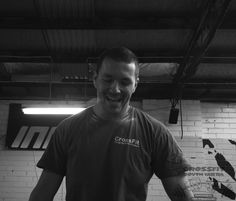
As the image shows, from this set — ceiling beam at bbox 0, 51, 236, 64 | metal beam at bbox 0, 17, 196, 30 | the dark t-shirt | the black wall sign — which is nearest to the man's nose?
the dark t-shirt

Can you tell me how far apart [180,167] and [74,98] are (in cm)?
589

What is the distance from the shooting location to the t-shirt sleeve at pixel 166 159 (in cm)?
117

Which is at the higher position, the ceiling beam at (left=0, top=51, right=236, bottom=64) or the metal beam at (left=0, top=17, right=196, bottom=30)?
the metal beam at (left=0, top=17, right=196, bottom=30)

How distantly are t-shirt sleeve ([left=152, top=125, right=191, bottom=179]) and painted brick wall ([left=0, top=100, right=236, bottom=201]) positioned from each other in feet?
17.5

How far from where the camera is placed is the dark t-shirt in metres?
1.10

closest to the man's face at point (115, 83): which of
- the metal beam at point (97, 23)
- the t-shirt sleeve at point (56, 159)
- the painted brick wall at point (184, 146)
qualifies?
the t-shirt sleeve at point (56, 159)

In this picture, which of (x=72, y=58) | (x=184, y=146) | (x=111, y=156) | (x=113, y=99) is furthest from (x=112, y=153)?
(x=184, y=146)

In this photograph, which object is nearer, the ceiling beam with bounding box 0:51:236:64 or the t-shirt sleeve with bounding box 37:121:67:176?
the t-shirt sleeve with bounding box 37:121:67:176

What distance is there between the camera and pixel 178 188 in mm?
1179

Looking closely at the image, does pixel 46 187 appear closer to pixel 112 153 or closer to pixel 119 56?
pixel 112 153

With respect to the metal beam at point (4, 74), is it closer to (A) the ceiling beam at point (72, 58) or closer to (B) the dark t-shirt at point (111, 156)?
(A) the ceiling beam at point (72, 58)

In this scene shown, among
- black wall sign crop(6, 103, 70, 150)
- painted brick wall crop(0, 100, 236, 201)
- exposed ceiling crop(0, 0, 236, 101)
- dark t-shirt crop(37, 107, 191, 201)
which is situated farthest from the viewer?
black wall sign crop(6, 103, 70, 150)

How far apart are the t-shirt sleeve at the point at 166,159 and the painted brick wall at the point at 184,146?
17.5ft

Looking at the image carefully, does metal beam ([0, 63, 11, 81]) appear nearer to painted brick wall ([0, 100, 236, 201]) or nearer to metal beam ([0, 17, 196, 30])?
painted brick wall ([0, 100, 236, 201])
